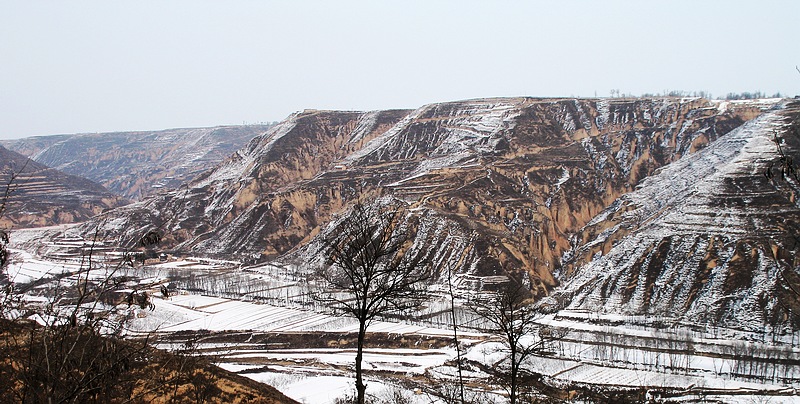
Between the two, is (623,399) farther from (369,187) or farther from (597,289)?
(369,187)

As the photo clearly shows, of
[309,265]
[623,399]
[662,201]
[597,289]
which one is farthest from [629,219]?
[309,265]

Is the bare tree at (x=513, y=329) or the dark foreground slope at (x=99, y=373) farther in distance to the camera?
the bare tree at (x=513, y=329)

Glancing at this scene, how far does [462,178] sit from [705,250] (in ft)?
135

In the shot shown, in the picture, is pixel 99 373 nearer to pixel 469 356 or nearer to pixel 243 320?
pixel 469 356

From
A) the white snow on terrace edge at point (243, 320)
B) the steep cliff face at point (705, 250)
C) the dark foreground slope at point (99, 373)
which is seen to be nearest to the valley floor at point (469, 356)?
the white snow on terrace edge at point (243, 320)

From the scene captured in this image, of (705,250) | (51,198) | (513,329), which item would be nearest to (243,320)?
(513,329)

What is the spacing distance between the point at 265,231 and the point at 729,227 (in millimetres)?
75442

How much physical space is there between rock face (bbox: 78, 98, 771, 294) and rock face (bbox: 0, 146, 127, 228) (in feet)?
122

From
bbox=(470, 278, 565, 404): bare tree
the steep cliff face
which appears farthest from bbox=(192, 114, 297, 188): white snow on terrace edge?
bbox=(470, 278, 565, 404): bare tree

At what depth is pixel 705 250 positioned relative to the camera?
60812mm

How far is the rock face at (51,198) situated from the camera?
485 feet

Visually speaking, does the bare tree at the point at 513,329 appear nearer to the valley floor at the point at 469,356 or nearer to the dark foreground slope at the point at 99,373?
the valley floor at the point at 469,356

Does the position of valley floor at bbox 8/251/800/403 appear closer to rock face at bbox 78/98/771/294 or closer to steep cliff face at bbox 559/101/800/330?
steep cliff face at bbox 559/101/800/330

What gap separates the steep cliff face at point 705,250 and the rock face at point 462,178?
22.9 feet
